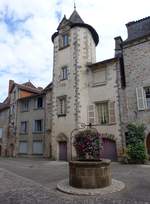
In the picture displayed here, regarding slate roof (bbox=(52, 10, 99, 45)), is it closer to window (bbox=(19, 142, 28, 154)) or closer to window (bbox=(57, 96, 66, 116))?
window (bbox=(57, 96, 66, 116))

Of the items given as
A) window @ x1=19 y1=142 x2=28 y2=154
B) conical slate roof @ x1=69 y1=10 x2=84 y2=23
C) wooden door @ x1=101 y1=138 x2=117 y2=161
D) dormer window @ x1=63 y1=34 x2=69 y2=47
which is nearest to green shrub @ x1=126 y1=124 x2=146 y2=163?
wooden door @ x1=101 y1=138 x2=117 y2=161

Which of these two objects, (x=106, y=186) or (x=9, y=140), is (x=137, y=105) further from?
(x=9, y=140)

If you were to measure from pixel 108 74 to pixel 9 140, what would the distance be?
16039 mm

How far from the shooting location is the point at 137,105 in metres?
13.6

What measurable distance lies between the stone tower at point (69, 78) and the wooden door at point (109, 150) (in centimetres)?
251

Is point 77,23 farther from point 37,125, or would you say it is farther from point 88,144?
point 88,144

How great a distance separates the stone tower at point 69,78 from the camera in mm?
15375

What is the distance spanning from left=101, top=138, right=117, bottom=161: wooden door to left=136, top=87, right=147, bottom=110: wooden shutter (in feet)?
11.1

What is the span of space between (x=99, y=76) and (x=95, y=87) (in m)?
1.00

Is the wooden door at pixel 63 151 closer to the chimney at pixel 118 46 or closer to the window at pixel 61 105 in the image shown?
the window at pixel 61 105

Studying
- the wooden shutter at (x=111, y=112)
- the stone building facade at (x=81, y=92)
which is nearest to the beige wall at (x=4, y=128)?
the stone building facade at (x=81, y=92)

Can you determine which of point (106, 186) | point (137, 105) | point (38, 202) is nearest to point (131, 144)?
point (137, 105)

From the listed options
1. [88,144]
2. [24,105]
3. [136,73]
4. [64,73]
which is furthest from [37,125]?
[88,144]

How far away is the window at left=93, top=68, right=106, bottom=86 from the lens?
15453mm
